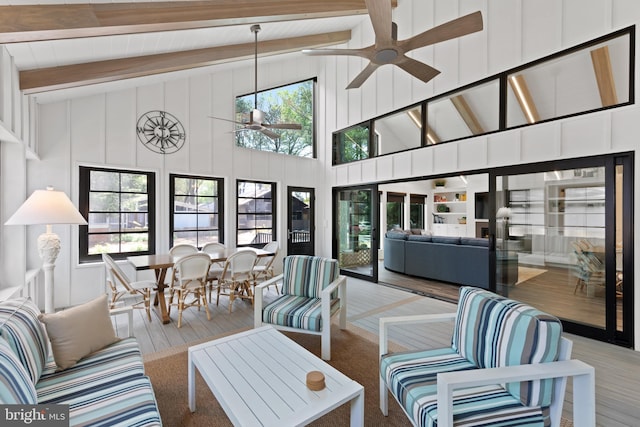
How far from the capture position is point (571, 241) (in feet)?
11.3

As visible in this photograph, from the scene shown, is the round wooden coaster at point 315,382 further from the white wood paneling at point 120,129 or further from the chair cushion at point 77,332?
the white wood paneling at point 120,129

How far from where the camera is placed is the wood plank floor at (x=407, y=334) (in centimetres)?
213

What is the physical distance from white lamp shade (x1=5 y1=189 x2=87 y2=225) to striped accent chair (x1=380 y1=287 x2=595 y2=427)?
308 cm

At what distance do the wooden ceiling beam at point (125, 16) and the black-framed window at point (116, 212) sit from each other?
2.82 meters

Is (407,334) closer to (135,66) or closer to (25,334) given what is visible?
(25,334)

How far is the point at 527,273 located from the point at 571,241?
654mm

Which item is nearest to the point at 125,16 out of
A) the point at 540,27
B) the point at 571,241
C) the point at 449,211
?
the point at 540,27

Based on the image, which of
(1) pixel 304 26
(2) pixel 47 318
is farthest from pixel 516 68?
(2) pixel 47 318

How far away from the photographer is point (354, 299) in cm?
470

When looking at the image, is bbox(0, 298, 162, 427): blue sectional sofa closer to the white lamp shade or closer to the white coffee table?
the white coffee table

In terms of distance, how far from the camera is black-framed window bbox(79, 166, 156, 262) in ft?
14.3

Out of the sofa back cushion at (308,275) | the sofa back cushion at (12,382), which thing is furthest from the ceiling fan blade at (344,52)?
the sofa back cushion at (12,382)

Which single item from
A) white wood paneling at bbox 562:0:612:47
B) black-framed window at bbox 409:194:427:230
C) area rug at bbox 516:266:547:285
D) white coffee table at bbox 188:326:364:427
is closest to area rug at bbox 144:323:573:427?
white coffee table at bbox 188:326:364:427

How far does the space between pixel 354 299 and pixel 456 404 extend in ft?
10.8
